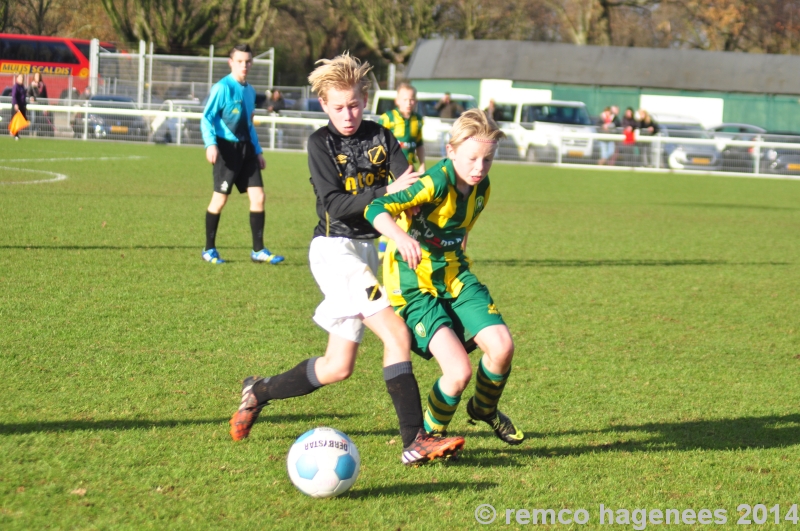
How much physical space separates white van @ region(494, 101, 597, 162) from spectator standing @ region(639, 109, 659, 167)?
1.34 metres

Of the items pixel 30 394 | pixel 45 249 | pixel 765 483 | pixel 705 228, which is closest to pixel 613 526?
pixel 765 483

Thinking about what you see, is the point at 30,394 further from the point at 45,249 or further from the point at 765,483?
the point at 45,249

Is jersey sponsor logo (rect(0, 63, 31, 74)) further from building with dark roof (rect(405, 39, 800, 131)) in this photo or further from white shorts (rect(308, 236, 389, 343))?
white shorts (rect(308, 236, 389, 343))

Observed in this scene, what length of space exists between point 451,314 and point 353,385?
4.00ft

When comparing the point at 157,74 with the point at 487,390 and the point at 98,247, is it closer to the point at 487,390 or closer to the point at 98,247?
the point at 98,247

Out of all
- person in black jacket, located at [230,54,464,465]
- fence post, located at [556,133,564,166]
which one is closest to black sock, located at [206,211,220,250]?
person in black jacket, located at [230,54,464,465]

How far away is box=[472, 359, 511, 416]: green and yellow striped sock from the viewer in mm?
3913

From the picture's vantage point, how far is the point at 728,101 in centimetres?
3634

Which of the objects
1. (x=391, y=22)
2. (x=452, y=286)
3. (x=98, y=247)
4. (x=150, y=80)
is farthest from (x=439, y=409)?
(x=391, y=22)

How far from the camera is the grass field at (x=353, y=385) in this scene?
3.43 meters

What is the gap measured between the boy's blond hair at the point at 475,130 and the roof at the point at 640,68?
3333 cm

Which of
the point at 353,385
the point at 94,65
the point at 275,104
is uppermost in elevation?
the point at 94,65

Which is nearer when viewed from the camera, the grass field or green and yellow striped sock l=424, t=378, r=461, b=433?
the grass field

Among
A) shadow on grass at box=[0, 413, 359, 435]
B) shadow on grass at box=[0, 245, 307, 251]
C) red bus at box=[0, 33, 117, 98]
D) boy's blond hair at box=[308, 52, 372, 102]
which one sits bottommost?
shadow on grass at box=[0, 413, 359, 435]
